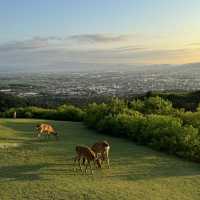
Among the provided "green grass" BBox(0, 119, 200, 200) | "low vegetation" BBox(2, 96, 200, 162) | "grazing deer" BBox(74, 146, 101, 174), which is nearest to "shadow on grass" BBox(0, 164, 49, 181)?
"green grass" BBox(0, 119, 200, 200)

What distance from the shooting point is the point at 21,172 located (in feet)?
50.0

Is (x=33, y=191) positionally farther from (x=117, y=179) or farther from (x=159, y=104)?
(x=159, y=104)

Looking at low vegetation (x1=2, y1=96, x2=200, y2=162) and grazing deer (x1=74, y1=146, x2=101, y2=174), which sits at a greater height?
grazing deer (x1=74, y1=146, x2=101, y2=174)

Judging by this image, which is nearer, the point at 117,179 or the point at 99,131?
the point at 117,179

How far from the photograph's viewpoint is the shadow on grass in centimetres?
1452

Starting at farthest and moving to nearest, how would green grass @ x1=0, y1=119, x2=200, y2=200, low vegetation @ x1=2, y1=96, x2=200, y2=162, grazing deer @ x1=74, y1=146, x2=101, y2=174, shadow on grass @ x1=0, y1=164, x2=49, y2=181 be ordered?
low vegetation @ x1=2, y1=96, x2=200, y2=162 < grazing deer @ x1=74, y1=146, x2=101, y2=174 < shadow on grass @ x1=0, y1=164, x2=49, y2=181 < green grass @ x1=0, y1=119, x2=200, y2=200

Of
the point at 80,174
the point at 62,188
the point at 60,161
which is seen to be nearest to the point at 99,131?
the point at 60,161

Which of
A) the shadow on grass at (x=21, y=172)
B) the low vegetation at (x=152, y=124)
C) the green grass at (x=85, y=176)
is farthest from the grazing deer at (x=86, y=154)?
the low vegetation at (x=152, y=124)

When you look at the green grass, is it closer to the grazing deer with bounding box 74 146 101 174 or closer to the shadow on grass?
the shadow on grass

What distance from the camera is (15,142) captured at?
67.1 feet

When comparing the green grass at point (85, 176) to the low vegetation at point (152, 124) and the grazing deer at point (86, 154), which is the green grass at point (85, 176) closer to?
the grazing deer at point (86, 154)

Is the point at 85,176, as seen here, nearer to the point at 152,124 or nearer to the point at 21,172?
the point at 21,172

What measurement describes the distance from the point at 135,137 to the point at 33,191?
38.4ft

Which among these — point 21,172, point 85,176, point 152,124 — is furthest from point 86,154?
point 152,124
